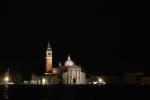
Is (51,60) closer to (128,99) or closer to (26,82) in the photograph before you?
(26,82)

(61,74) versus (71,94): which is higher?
(61,74)

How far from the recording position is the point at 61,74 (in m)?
164

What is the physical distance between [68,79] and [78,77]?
10.5ft

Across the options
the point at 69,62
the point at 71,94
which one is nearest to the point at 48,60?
the point at 69,62

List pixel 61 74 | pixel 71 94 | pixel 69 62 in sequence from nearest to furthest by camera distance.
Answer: pixel 71 94 < pixel 61 74 < pixel 69 62

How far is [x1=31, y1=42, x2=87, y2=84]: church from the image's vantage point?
A: 525 feet

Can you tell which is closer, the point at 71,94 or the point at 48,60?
the point at 71,94

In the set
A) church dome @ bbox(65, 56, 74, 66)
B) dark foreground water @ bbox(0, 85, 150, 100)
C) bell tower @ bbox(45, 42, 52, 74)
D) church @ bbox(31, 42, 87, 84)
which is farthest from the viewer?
church dome @ bbox(65, 56, 74, 66)

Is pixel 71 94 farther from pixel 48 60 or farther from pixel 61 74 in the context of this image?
pixel 48 60

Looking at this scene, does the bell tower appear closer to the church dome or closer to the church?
the church

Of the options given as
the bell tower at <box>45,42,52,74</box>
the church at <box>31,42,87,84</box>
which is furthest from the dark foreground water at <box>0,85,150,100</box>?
the bell tower at <box>45,42,52,74</box>

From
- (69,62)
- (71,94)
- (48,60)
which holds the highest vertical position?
(48,60)

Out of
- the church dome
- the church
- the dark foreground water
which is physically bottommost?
the dark foreground water

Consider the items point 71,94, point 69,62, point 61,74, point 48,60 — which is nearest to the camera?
point 71,94
